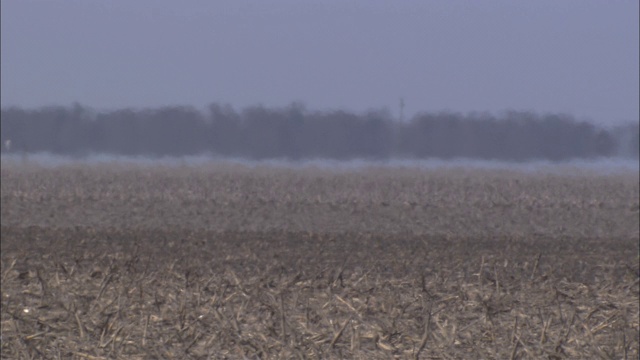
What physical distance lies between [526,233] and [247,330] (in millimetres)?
15056

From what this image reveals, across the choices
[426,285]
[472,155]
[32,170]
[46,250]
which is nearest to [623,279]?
[426,285]

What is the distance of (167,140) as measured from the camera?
131ft

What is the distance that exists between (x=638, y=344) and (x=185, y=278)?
489cm

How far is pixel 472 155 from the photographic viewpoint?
40969 mm

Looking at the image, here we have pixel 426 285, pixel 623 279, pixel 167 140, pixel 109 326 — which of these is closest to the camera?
pixel 109 326

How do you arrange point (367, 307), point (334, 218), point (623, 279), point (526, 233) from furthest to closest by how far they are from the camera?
point (334, 218) < point (526, 233) < point (623, 279) < point (367, 307)

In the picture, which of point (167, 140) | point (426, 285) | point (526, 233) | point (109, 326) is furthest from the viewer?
point (167, 140)

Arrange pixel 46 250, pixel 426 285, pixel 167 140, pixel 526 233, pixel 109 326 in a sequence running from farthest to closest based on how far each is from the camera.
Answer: pixel 167 140
pixel 526 233
pixel 46 250
pixel 426 285
pixel 109 326

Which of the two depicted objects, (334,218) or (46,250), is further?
(334,218)

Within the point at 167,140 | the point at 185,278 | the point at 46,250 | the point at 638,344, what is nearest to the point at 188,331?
the point at 185,278

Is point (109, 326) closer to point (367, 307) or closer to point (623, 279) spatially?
point (367, 307)

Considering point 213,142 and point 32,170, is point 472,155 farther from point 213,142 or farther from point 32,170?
point 32,170

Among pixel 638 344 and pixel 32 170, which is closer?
pixel 638 344

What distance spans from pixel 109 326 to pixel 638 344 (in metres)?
5.07
